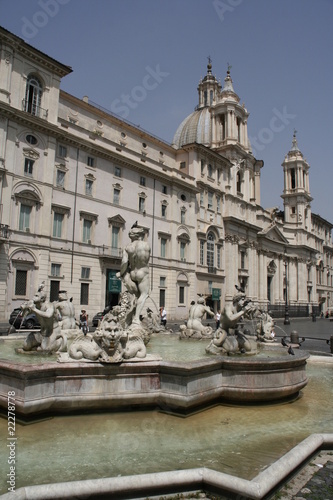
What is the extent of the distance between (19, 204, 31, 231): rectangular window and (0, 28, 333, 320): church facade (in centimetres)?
7

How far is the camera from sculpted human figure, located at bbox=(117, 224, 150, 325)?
9.63 metres

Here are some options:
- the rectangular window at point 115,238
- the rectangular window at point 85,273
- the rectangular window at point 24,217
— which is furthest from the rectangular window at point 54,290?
the rectangular window at point 115,238

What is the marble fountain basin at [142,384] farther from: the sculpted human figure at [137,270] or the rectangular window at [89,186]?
the rectangular window at [89,186]

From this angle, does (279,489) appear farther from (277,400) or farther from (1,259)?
(1,259)

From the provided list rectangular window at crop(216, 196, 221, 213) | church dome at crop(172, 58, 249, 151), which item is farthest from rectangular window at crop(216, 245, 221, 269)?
church dome at crop(172, 58, 249, 151)

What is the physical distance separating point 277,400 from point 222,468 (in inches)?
108

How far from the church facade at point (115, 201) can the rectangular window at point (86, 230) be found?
10 cm

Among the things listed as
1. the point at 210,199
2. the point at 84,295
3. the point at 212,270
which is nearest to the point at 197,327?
the point at 84,295

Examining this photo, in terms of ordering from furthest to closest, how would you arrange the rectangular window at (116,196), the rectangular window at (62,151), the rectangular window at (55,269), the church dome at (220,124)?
1. the church dome at (220,124)
2. the rectangular window at (116,196)
3. the rectangular window at (62,151)
4. the rectangular window at (55,269)

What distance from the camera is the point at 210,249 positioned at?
46.6m

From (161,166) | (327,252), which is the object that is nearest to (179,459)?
(161,166)

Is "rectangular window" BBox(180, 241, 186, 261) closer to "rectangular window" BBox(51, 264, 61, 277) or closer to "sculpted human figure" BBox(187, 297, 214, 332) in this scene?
"rectangular window" BBox(51, 264, 61, 277)

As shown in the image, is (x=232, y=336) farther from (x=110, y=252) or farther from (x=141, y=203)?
(x=141, y=203)

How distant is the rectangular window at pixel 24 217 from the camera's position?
26.9 m
